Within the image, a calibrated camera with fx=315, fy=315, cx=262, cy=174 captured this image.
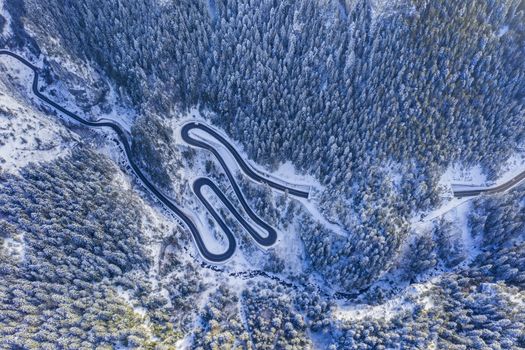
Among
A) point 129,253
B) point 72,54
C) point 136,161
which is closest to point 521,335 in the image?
point 129,253

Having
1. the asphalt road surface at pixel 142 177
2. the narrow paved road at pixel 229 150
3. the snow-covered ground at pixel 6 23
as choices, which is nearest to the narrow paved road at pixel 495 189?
the narrow paved road at pixel 229 150

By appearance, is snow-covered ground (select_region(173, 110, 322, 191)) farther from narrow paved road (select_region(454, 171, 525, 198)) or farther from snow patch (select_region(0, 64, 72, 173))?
narrow paved road (select_region(454, 171, 525, 198))

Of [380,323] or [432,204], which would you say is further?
[432,204]

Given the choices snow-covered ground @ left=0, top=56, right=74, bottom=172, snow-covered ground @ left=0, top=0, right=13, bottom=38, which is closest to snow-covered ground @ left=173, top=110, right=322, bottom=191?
snow-covered ground @ left=0, top=56, right=74, bottom=172

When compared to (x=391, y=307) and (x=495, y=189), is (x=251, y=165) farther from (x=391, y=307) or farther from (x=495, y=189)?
(x=495, y=189)

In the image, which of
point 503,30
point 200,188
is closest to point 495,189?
point 503,30

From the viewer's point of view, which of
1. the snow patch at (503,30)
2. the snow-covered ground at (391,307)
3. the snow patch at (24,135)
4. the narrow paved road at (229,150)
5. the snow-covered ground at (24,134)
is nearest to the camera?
the snow patch at (24,135)

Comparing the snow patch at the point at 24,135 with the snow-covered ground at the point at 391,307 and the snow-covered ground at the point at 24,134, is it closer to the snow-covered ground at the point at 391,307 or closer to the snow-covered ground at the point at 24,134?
the snow-covered ground at the point at 24,134

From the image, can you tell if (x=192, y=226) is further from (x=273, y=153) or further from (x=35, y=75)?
(x=35, y=75)
